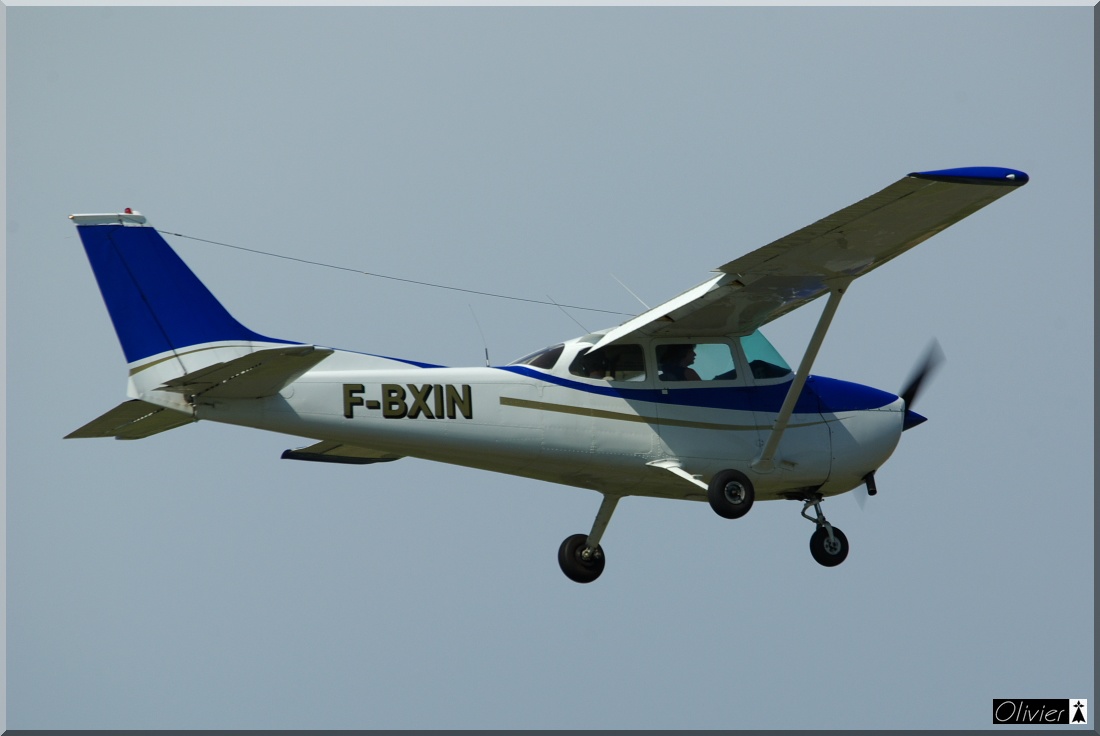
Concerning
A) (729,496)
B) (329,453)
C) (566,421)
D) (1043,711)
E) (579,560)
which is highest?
(566,421)

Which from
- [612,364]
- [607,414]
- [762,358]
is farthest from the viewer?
[762,358]

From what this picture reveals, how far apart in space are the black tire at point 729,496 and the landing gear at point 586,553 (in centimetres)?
149

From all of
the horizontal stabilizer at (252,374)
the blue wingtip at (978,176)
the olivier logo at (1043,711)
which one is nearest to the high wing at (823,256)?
the blue wingtip at (978,176)

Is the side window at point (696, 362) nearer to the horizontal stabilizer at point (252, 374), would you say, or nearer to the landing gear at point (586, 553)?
the landing gear at point (586, 553)

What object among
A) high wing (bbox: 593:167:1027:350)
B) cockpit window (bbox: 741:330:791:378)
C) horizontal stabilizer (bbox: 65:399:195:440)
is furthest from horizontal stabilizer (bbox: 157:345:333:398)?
cockpit window (bbox: 741:330:791:378)

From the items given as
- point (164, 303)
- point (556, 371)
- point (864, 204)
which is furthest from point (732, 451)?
point (164, 303)

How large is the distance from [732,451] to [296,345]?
4333 mm

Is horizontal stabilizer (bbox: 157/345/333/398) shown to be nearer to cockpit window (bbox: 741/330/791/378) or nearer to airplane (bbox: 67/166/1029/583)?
airplane (bbox: 67/166/1029/583)

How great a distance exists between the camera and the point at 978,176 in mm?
12461

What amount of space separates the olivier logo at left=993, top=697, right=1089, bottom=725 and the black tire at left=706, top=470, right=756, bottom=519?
4.20m

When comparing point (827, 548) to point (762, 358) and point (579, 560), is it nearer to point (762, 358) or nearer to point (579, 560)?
point (762, 358)

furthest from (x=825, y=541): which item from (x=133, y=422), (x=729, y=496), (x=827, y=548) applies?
(x=133, y=422)

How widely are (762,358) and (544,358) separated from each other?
2.24m

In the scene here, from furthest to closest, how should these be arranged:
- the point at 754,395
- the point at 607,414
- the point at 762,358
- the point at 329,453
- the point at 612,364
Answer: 1. the point at 329,453
2. the point at 762,358
3. the point at 754,395
4. the point at 612,364
5. the point at 607,414
